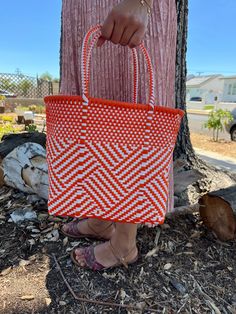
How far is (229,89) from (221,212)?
38.5 m

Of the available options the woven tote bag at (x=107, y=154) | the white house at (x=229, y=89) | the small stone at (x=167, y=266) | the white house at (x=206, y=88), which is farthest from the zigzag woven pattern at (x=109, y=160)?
the white house at (x=206, y=88)

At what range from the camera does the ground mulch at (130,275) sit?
4.18 feet

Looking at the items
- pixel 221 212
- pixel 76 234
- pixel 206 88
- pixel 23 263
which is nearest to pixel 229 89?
pixel 206 88

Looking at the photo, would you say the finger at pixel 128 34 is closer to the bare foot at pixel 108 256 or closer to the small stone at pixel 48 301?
the bare foot at pixel 108 256

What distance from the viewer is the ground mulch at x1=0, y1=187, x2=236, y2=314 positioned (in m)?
1.28

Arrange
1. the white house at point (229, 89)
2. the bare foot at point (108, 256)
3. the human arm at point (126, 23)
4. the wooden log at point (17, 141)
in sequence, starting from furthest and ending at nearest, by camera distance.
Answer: the white house at point (229, 89) < the wooden log at point (17, 141) < the bare foot at point (108, 256) < the human arm at point (126, 23)

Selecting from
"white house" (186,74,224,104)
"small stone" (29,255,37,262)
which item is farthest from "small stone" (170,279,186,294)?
"white house" (186,74,224,104)

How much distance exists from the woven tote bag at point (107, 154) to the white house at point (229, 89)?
123ft

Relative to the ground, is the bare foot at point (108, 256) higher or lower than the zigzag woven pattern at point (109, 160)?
lower

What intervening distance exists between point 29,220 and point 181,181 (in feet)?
3.05

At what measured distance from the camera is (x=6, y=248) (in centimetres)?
159

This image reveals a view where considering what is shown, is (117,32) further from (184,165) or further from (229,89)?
(229,89)

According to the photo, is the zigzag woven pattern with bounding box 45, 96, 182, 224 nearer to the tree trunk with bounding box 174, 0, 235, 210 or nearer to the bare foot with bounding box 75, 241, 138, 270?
the bare foot with bounding box 75, 241, 138, 270

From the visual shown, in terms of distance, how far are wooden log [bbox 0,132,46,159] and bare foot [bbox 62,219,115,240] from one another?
876mm
